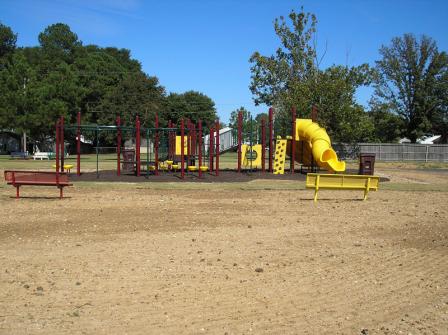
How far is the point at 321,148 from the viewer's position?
25.0 meters

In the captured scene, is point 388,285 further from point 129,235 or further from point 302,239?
point 129,235

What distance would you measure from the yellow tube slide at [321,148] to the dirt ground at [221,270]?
1192cm

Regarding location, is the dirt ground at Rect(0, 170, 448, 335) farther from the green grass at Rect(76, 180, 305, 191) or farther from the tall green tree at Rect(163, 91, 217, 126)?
the tall green tree at Rect(163, 91, 217, 126)

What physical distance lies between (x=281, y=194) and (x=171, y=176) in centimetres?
824

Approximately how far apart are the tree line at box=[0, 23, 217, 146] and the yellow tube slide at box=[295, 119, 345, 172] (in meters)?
20.2

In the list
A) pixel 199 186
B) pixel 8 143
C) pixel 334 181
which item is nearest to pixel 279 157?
pixel 199 186

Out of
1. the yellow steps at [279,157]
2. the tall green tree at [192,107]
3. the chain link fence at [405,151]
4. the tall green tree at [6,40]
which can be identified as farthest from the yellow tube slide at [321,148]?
the tall green tree at [6,40]

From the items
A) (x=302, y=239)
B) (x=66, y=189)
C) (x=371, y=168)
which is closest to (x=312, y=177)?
(x=302, y=239)

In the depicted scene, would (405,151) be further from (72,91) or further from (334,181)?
(334,181)

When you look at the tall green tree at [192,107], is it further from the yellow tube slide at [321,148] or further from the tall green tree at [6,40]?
the yellow tube slide at [321,148]

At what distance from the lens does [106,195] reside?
16047 mm

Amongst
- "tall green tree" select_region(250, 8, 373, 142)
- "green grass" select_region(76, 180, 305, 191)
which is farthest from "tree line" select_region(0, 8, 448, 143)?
"green grass" select_region(76, 180, 305, 191)

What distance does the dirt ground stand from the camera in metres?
5.14

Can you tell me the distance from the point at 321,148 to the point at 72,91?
115 ft
